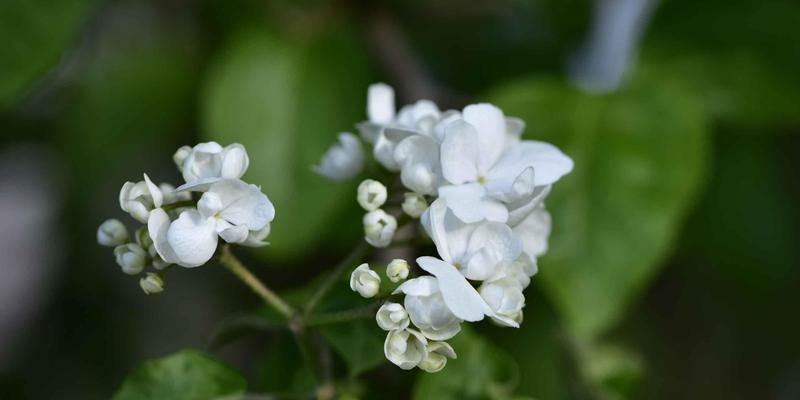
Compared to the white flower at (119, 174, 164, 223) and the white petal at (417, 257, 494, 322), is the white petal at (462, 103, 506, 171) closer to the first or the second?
the white petal at (417, 257, 494, 322)

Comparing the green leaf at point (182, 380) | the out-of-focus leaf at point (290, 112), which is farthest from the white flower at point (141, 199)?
the out-of-focus leaf at point (290, 112)

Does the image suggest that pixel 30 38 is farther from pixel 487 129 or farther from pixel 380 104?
pixel 487 129

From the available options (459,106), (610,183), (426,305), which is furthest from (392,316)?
(459,106)

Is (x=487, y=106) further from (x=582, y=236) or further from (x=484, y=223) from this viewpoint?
(x=582, y=236)

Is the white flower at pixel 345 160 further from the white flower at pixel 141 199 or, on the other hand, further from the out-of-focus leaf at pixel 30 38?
the out-of-focus leaf at pixel 30 38

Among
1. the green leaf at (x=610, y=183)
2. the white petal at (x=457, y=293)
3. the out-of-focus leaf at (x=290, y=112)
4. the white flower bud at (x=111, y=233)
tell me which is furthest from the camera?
the out-of-focus leaf at (x=290, y=112)
